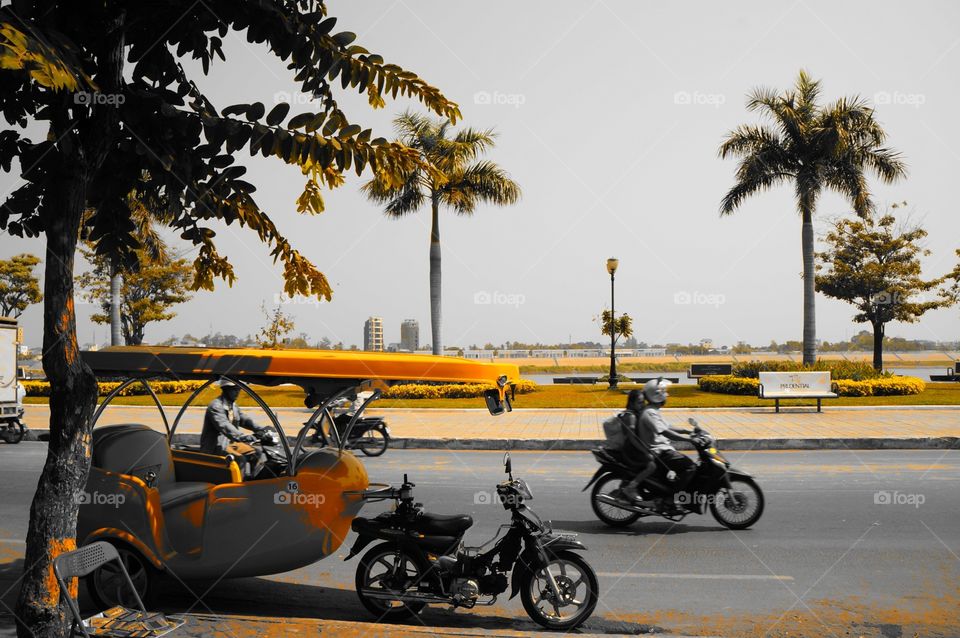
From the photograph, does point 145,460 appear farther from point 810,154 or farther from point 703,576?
point 810,154

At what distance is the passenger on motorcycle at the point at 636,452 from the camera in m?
8.96

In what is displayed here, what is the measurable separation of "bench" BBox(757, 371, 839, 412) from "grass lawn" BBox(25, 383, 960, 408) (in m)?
1.73

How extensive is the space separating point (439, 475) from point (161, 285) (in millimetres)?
33803

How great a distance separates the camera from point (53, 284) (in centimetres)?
465

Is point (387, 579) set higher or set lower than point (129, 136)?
lower

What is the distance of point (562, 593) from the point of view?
597 cm

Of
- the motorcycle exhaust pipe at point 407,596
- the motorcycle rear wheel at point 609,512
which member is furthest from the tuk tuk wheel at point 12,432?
the motorcycle exhaust pipe at point 407,596

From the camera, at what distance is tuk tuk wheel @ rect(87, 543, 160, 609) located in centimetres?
625
